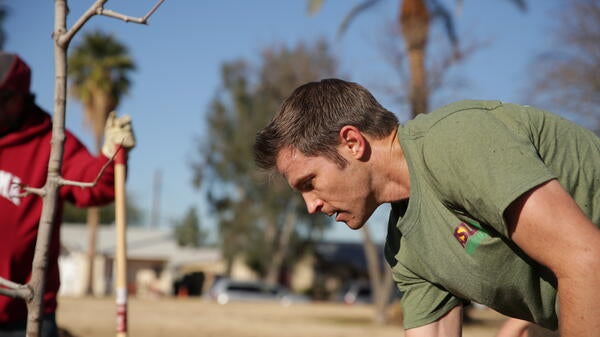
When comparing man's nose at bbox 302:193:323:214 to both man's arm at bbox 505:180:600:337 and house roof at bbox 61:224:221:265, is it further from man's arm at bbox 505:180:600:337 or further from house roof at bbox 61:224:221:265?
house roof at bbox 61:224:221:265

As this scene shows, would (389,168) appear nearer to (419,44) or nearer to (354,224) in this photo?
(354,224)

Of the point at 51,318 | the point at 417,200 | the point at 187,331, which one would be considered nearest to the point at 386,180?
the point at 417,200

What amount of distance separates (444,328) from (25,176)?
2.15 meters

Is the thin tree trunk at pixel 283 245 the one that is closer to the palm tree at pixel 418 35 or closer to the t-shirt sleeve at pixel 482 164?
the palm tree at pixel 418 35

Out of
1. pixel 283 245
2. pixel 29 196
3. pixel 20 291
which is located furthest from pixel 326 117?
pixel 283 245

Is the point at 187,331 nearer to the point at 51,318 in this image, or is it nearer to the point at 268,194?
the point at 51,318

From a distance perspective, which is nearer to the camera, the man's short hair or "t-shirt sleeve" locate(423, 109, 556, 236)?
"t-shirt sleeve" locate(423, 109, 556, 236)

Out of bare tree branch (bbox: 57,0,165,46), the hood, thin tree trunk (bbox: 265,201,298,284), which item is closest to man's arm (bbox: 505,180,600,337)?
bare tree branch (bbox: 57,0,165,46)

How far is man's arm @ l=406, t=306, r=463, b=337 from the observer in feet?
9.84

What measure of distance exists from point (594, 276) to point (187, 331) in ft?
45.4

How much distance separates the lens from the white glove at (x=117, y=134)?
12.9 ft

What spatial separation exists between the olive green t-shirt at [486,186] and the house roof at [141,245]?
47024 millimetres

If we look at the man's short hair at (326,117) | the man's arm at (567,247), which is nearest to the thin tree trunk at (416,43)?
the man's short hair at (326,117)

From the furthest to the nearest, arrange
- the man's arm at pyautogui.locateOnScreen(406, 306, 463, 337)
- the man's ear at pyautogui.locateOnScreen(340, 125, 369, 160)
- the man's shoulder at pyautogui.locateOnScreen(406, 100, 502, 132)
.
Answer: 1. the man's arm at pyautogui.locateOnScreen(406, 306, 463, 337)
2. the man's ear at pyautogui.locateOnScreen(340, 125, 369, 160)
3. the man's shoulder at pyautogui.locateOnScreen(406, 100, 502, 132)
